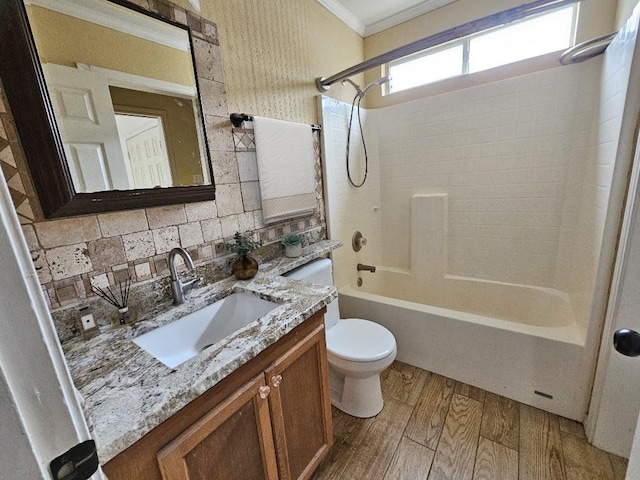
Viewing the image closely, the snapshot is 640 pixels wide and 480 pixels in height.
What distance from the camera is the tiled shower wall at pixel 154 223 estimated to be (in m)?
0.82

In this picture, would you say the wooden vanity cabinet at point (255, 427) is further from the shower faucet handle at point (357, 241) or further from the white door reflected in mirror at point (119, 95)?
the shower faucet handle at point (357, 241)

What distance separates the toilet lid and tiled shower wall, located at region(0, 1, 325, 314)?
0.67 m

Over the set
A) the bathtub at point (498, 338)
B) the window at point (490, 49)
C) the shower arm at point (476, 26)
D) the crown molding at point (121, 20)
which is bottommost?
the bathtub at point (498, 338)

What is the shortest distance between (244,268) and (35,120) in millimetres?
852

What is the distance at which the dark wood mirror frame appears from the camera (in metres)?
0.75

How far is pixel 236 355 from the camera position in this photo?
75 cm

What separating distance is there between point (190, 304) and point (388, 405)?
1.29 metres

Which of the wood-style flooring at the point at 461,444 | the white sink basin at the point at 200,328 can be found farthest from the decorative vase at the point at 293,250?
the wood-style flooring at the point at 461,444

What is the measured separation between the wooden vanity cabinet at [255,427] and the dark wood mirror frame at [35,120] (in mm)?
742

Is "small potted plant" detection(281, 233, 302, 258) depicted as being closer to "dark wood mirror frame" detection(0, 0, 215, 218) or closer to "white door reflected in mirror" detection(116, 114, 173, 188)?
"white door reflected in mirror" detection(116, 114, 173, 188)

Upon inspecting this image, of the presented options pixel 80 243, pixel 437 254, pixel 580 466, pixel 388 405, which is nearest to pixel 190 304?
pixel 80 243

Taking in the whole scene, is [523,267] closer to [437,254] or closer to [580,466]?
[437,254]

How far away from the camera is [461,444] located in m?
1.34

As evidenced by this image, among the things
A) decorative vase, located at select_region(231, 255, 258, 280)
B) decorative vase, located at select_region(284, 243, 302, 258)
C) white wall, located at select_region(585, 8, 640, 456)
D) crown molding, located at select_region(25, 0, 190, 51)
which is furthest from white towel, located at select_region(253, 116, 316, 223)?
white wall, located at select_region(585, 8, 640, 456)
